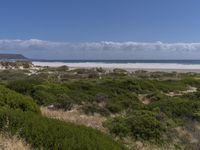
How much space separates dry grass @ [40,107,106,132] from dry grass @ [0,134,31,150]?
13.5 feet

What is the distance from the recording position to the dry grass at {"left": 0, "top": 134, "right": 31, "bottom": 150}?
17.7 ft

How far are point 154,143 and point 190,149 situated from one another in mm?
1004

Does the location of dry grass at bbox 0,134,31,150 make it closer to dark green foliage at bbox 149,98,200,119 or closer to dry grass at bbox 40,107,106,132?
dry grass at bbox 40,107,106,132

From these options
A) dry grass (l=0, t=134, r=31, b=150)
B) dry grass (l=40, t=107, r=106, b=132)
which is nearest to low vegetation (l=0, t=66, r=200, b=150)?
dry grass (l=40, t=107, r=106, b=132)

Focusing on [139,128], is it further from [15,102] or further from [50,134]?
[50,134]

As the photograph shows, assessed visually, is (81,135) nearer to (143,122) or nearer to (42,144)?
(42,144)

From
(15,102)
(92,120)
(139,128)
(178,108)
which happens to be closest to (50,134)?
(15,102)

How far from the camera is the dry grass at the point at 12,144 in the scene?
540 cm

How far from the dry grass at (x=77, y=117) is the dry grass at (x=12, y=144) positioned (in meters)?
4.12

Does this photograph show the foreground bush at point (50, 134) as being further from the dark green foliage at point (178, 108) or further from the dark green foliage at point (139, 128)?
the dark green foliage at point (178, 108)

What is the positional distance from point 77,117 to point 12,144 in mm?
5932

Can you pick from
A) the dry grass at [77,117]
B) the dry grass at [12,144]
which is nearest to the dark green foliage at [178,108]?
the dry grass at [77,117]

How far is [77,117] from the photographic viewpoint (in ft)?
37.5

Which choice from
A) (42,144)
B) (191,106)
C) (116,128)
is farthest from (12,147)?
(191,106)
